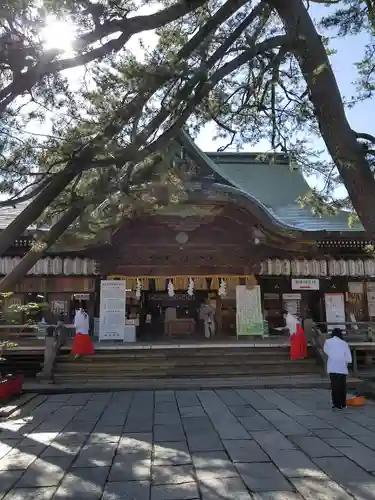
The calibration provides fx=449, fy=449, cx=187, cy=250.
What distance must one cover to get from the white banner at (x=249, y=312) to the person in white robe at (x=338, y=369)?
18.0ft

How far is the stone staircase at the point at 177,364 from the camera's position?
11188 mm

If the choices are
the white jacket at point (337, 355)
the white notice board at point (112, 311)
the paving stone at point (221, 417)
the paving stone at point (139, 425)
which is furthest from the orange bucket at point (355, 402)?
the white notice board at point (112, 311)

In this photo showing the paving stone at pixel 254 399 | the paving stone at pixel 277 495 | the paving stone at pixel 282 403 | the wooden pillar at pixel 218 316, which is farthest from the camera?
the wooden pillar at pixel 218 316

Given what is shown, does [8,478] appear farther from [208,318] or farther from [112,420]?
[208,318]

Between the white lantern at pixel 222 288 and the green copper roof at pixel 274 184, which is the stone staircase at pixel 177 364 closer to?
the white lantern at pixel 222 288

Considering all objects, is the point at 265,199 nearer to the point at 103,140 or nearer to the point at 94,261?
the point at 94,261

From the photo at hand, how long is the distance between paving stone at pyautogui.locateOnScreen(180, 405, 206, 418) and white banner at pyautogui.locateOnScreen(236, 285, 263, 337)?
5.70 metres

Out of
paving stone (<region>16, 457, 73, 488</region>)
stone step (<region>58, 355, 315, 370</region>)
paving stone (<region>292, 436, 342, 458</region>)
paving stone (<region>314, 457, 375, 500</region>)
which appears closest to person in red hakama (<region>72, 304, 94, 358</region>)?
stone step (<region>58, 355, 315, 370</region>)

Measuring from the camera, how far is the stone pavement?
165 inches

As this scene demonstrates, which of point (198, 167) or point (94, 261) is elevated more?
point (198, 167)

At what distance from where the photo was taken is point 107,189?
647cm

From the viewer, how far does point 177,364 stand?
11.5m

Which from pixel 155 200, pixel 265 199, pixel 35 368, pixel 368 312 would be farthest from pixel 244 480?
pixel 265 199

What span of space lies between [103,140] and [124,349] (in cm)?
748
